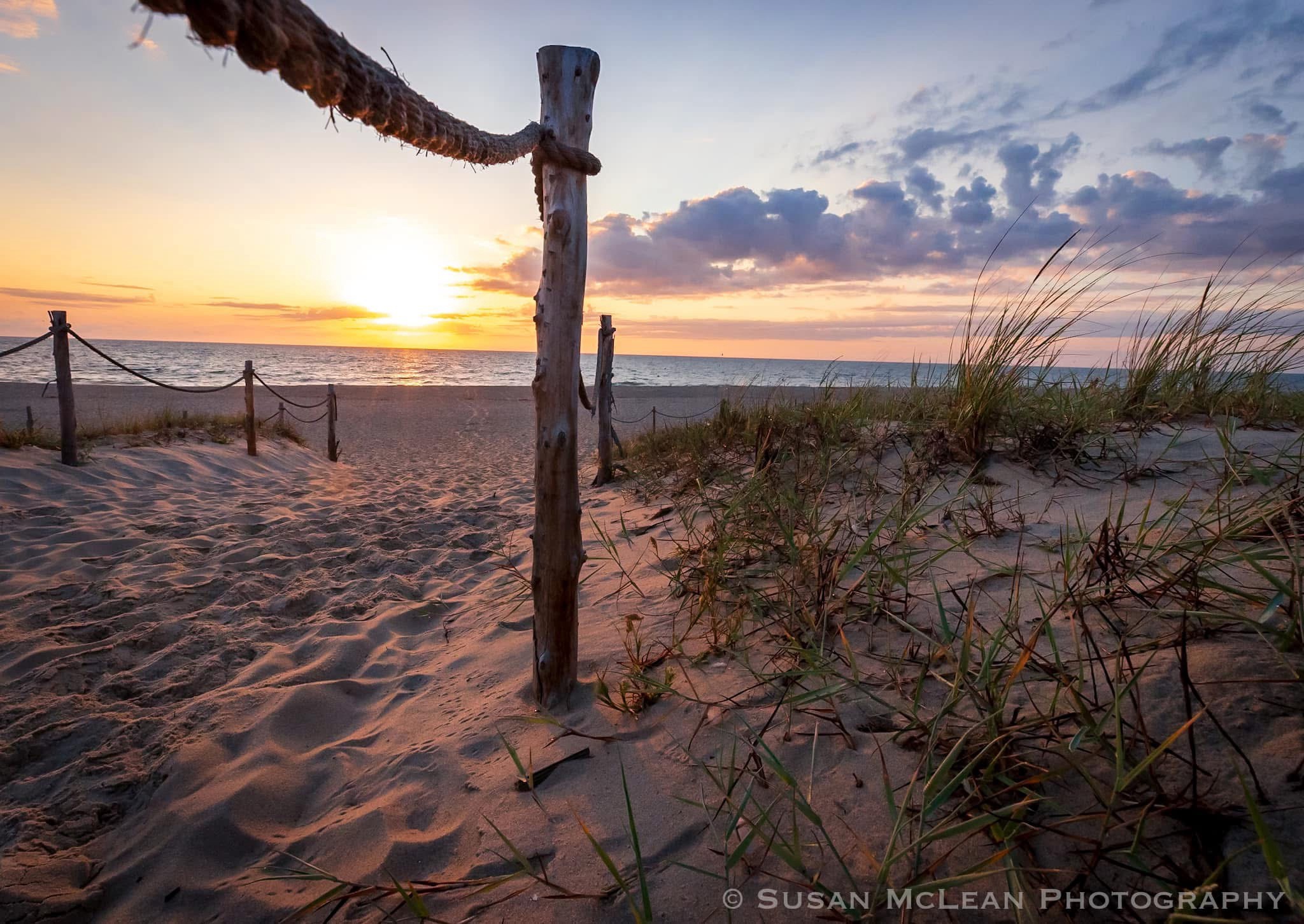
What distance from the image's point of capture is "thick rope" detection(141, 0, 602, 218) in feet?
3.24

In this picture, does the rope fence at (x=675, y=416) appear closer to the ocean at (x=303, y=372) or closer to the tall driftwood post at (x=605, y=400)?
the tall driftwood post at (x=605, y=400)

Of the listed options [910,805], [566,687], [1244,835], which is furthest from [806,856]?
[566,687]

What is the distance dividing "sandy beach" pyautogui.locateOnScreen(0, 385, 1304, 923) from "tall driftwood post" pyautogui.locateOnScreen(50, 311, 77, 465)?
3.28 ft

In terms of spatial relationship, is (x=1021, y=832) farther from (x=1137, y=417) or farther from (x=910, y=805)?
(x=1137, y=417)

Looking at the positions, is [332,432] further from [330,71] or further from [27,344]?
[330,71]

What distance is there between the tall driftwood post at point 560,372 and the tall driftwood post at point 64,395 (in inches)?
241

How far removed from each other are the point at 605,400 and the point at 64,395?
539cm

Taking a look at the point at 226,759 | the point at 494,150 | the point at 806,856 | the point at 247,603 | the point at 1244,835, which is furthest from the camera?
the point at 247,603

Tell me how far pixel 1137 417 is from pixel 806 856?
3.67 m

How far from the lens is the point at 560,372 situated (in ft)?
7.43

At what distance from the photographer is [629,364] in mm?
66688

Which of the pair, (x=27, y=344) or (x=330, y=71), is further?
(x=27, y=344)

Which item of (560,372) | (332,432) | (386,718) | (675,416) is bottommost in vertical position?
(386,718)

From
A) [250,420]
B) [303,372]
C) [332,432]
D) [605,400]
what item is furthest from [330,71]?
[303,372]
